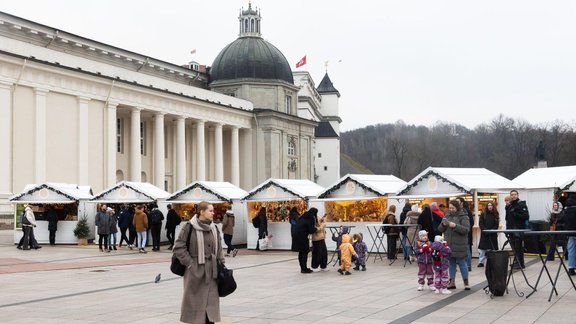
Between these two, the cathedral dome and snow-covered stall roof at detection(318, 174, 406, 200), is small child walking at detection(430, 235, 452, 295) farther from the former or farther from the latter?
the cathedral dome

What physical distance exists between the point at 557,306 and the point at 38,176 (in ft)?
119

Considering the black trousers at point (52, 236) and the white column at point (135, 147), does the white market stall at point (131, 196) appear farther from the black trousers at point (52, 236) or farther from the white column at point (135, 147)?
the white column at point (135, 147)

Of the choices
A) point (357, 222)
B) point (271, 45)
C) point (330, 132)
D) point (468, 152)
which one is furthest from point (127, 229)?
point (468, 152)

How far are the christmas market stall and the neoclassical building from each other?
25.1 m

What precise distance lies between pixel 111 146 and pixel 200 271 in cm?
4143

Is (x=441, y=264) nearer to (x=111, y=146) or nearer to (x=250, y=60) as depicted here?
(x=111, y=146)

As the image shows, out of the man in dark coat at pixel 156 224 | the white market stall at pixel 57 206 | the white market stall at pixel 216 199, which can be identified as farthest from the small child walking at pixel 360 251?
the white market stall at pixel 57 206

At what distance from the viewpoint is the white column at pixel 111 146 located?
48.5m

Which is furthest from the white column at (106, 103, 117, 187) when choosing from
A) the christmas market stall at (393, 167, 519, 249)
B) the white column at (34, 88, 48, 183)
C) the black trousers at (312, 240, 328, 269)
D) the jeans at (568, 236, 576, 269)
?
the jeans at (568, 236, 576, 269)

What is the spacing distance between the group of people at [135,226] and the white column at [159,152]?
966 inches

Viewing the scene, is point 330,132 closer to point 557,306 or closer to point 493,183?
point 493,183

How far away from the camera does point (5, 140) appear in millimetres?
41031

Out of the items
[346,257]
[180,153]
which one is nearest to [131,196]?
[346,257]

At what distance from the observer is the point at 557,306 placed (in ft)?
38.9
